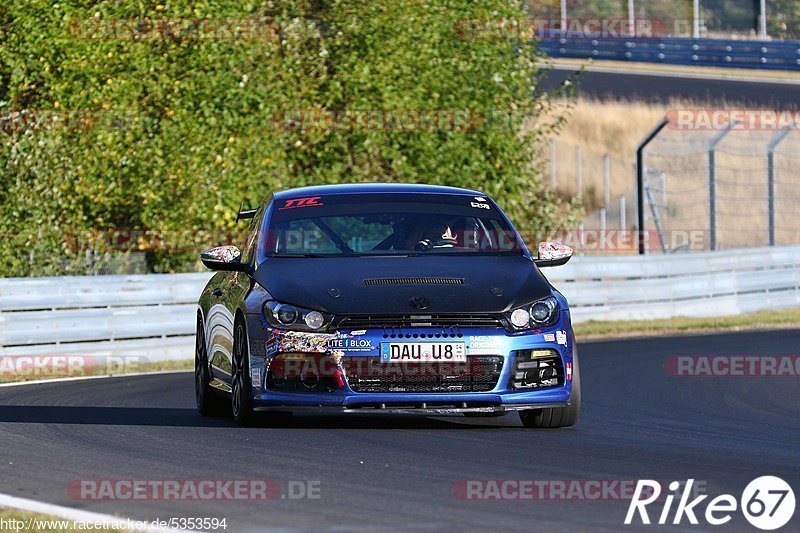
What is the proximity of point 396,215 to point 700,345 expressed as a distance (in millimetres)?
9341

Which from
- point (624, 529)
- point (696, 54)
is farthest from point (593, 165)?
point (624, 529)

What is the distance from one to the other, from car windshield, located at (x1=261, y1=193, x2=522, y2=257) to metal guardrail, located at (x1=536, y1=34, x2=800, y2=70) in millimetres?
43788

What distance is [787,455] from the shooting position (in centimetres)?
881

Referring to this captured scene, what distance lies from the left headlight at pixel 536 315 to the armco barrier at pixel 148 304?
8.54m

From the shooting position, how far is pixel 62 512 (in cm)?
676

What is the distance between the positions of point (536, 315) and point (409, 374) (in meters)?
0.86

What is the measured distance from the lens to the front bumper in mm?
9383

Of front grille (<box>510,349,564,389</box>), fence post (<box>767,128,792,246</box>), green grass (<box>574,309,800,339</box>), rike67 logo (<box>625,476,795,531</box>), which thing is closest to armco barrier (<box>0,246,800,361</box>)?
green grass (<box>574,309,800,339</box>)

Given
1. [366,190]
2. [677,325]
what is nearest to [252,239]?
[366,190]

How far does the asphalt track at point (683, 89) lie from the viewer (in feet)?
164

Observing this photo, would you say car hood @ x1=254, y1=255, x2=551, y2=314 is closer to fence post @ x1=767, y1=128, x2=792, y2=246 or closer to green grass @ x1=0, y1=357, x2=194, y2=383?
green grass @ x1=0, y1=357, x2=194, y2=383

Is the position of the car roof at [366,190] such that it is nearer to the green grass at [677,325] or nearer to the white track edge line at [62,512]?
the white track edge line at [62,512]

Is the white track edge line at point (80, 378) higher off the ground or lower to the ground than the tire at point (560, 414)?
lower

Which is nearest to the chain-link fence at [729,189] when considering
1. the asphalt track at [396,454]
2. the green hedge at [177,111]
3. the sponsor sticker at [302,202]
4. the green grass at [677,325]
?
the green grass at [677,325]
